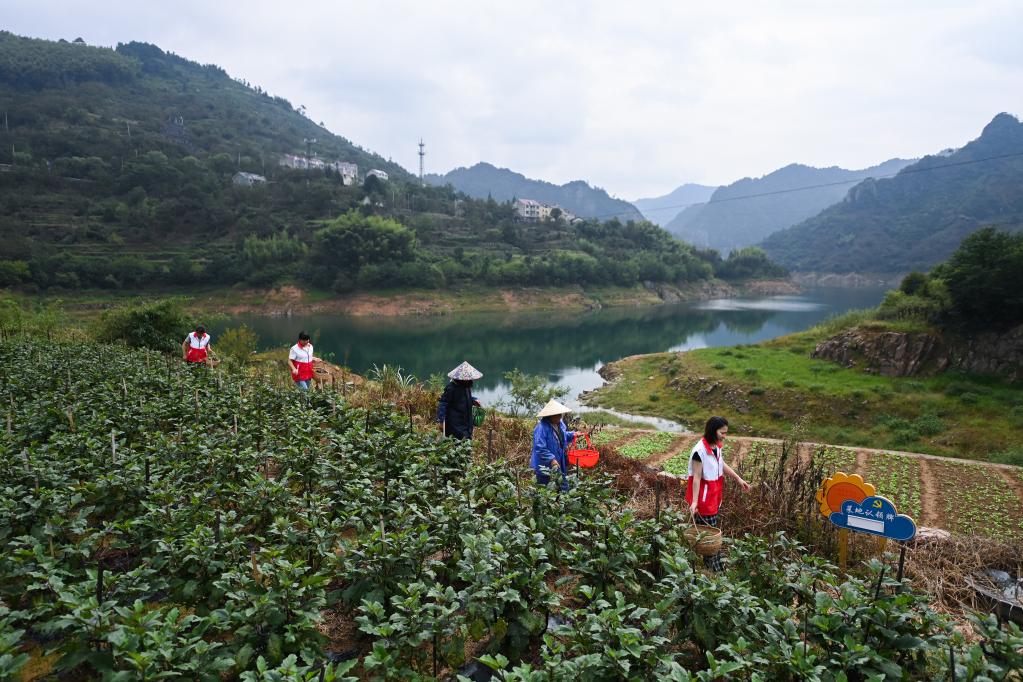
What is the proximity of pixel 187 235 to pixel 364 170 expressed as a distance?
6501 cm

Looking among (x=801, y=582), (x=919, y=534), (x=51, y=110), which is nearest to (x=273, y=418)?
(x=801, y=582)

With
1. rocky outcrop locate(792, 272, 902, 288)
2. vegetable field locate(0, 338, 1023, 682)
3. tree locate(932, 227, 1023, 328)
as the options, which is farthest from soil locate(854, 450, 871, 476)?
rocky outcrop locate(792, 272, 902, 288)

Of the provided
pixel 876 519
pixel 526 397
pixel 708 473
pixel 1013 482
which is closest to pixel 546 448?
pixel 708 473

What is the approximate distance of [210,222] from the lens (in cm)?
5753

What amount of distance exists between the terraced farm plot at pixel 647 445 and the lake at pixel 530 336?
7430 mm

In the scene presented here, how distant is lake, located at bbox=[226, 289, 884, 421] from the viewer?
1153 inches

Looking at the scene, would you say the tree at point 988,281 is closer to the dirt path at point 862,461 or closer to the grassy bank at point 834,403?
the grassy bank at point 834,403

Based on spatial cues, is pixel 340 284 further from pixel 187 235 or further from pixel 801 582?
pixel 801 582

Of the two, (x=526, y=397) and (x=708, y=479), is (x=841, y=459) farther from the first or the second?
(x=708, y=479)

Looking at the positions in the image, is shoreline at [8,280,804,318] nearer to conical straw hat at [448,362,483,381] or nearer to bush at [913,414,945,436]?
conical straw hat at [448,362,483,381]

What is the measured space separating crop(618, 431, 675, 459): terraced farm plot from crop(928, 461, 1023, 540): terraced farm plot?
207 inches

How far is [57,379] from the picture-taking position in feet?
25.1

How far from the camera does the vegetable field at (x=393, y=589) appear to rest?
243 cm

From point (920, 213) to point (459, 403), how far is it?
114 metres
